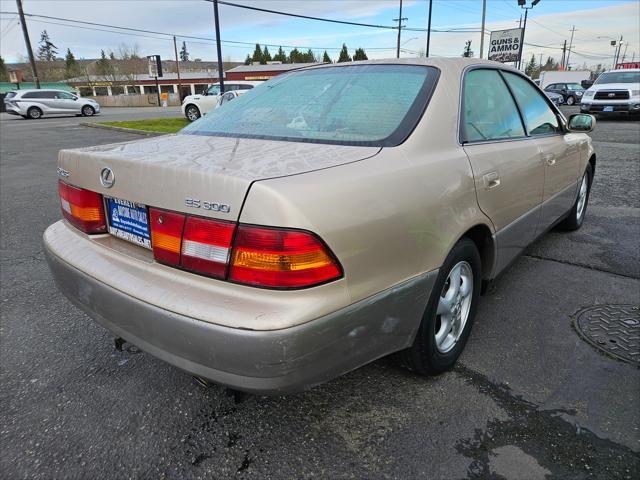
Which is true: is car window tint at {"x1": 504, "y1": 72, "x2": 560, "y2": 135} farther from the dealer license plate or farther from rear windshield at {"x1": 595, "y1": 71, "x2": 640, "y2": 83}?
rear windshield at {"x1": 595, "y1": 71, "x2": 640, "y2": 83}

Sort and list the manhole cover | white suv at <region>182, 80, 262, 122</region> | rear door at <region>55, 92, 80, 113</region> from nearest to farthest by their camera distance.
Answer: the manhole cover → white suv at <region>182, 80, 262, 122</region> → rear door at <region>55, 92, 80, 113</region>

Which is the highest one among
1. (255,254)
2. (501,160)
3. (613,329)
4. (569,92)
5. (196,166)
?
(196,166)

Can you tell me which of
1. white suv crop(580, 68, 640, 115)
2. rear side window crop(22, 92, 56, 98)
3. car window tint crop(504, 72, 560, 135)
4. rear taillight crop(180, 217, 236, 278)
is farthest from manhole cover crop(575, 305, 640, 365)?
rear side window crop(22, 92, 56, 98)

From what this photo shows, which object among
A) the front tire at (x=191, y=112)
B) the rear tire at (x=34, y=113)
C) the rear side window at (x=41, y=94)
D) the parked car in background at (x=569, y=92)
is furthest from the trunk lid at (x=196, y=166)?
the parked car in background at (x=569, y=92)

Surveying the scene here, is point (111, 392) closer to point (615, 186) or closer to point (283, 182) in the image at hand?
point (283, 182)

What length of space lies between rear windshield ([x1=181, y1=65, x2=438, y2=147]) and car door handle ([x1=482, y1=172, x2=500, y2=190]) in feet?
1.72

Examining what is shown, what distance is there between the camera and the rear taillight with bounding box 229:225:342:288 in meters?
1.47

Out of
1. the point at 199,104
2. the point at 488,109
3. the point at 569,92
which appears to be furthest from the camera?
the point at 569,92

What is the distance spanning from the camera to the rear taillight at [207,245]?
153cm

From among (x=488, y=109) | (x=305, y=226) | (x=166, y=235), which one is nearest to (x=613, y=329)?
(x=488, y=109)

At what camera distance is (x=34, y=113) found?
25.1 meters

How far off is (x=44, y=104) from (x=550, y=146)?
28.3 m

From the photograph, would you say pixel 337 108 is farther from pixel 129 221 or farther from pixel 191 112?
pixel 191 112

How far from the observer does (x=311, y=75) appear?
2.79 meters
